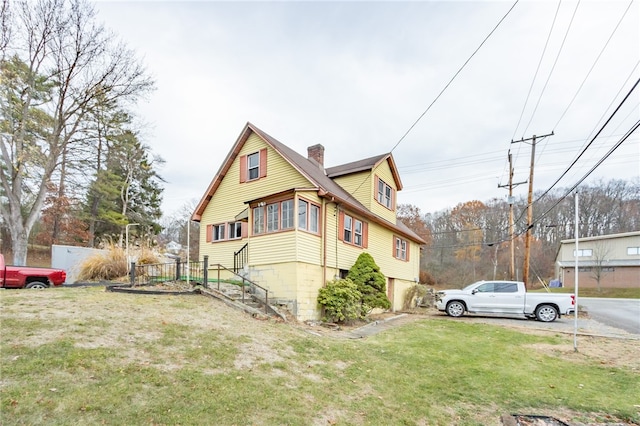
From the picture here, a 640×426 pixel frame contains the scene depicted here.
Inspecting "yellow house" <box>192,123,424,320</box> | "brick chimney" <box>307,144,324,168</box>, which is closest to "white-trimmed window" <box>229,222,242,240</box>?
"yellow house" <box>192,123,424,320</box>

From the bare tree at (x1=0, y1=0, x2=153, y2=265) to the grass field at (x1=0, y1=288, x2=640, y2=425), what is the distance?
1201cm

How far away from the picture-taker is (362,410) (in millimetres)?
4613

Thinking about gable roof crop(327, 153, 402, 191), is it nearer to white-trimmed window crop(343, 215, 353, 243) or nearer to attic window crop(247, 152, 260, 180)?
white-trimmed window crop(343, 215, 353, 243)

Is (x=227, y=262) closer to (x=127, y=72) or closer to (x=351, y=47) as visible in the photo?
(x=351, y=47)

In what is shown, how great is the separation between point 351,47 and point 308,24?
1.75m

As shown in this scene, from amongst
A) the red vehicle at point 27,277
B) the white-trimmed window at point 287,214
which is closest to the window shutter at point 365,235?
the white-trimmed window at point 287,214

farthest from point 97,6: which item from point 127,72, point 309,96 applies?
point 309,96

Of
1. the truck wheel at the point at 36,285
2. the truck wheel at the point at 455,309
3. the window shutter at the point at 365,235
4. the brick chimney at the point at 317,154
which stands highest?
the brick chimney at the point at 317,154

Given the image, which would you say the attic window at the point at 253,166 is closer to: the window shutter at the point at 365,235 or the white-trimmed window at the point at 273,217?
the white-trimmed window at the point at 273,217

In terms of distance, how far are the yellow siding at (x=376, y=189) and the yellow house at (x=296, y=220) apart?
0.05 m

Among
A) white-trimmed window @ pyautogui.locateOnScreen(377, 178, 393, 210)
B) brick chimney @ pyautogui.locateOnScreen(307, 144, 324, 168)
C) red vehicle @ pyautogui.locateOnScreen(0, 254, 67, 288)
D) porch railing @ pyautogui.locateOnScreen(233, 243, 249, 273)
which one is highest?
brick chimney @ pyautogui.locateOnScreen(307, 144, 324, 168)

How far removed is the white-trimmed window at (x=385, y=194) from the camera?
1745 cm

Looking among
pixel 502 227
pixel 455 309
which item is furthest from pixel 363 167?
pixel 502 227

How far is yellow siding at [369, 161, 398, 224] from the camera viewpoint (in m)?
16.4
